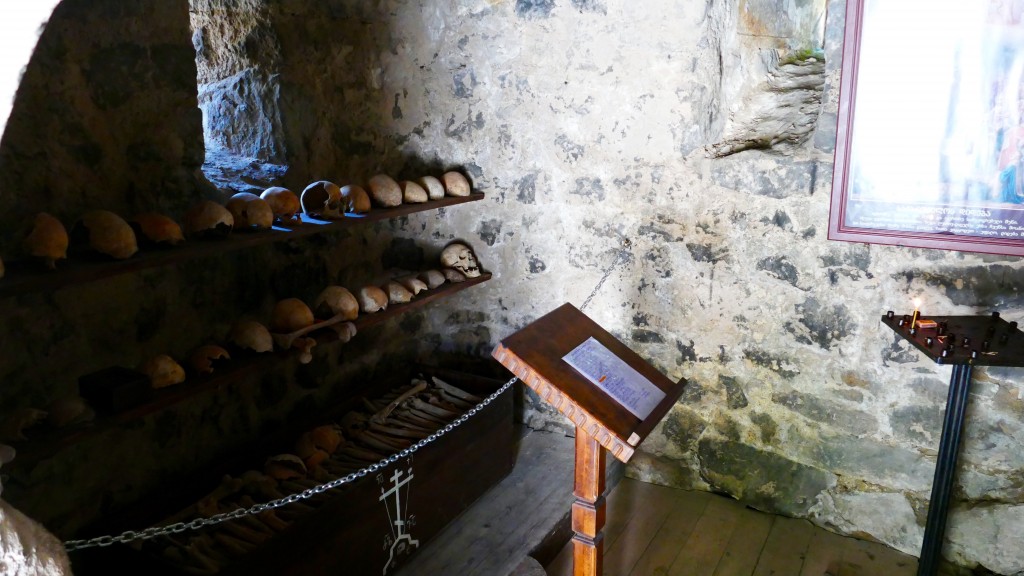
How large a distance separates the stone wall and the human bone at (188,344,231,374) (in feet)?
1.16

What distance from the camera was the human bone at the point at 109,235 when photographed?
89.1 inches

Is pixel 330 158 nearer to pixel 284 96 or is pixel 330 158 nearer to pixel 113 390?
pixel 284 96

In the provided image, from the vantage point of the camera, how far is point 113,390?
7.57ft

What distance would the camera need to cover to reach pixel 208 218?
2568mm

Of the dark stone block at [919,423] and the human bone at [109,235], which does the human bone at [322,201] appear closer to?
the human bone at [109,235]

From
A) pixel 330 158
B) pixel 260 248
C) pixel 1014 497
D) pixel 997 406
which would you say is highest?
pixel 330 158

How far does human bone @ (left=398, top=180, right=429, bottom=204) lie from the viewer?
361 centimetres

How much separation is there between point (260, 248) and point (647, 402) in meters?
1.88

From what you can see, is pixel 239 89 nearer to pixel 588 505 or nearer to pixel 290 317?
pixel 290 317

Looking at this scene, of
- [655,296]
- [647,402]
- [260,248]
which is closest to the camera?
[647,402]

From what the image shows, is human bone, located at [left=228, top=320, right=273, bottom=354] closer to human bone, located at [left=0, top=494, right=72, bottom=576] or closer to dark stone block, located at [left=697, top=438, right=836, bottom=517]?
human bone, located at [left=0, top=494, right=72, bottom=576]

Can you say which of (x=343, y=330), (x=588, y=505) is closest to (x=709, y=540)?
(x=588, y=505)

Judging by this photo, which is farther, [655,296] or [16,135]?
[655,296]

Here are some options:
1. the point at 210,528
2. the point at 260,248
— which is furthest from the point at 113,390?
the point at 260,248
